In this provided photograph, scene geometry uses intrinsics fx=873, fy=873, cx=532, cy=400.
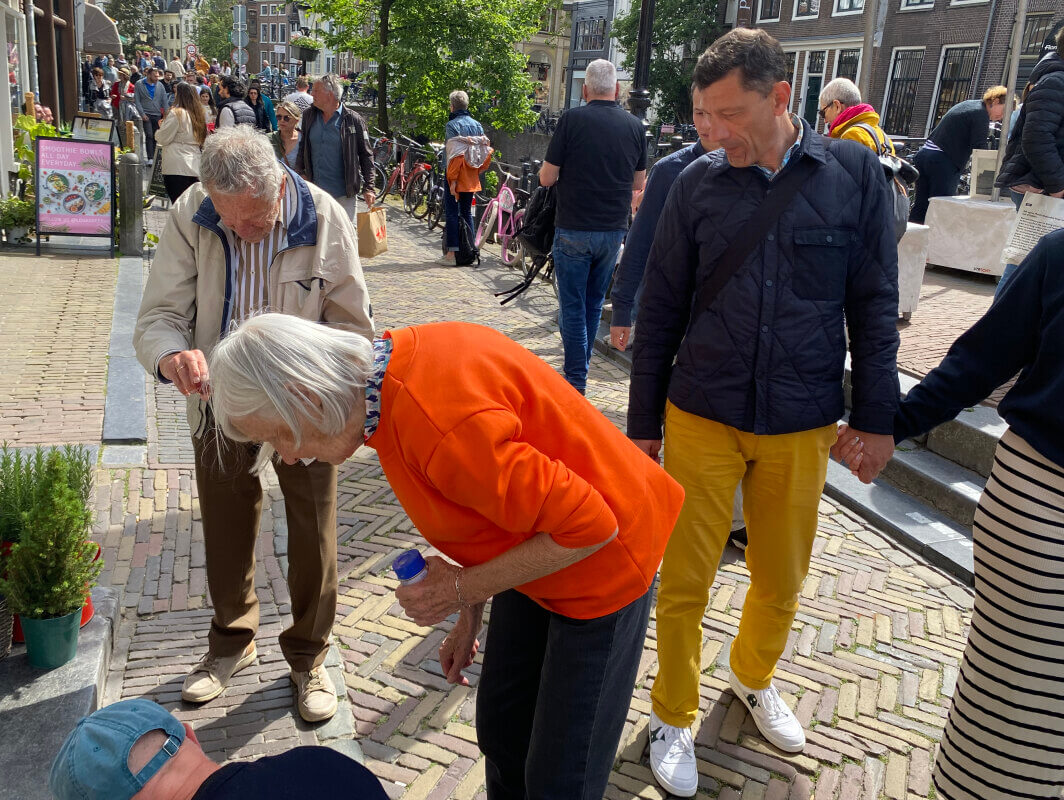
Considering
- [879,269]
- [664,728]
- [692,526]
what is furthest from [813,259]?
[664,728]

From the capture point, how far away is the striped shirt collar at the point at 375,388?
165cm

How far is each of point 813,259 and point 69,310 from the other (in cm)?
673

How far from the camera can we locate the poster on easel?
29.0 feet

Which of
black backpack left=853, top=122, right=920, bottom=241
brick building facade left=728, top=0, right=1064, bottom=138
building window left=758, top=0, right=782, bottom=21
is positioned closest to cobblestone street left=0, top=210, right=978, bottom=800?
black backpack left=853, top=122, right=920, bottom=241

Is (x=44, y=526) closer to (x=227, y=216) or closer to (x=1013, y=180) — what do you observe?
(x=227, y=216)

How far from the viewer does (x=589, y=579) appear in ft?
5.85

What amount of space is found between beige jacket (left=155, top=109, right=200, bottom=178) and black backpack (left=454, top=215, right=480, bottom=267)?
3064 mm

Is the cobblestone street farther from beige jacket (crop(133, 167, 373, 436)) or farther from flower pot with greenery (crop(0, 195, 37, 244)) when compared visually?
flower pot with greenery (crop(0, 195, 37, 244))

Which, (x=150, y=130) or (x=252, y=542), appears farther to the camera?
(x=150, y=130)

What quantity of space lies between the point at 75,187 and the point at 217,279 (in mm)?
7625

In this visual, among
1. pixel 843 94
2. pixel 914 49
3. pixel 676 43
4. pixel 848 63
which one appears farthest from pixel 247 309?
pixel 676 43

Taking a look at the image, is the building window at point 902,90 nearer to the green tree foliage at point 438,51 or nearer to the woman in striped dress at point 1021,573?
the green tree foliage at point 438,51

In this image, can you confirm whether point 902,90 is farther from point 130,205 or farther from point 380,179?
point 130,205

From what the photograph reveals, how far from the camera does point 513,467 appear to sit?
1.57 meters
